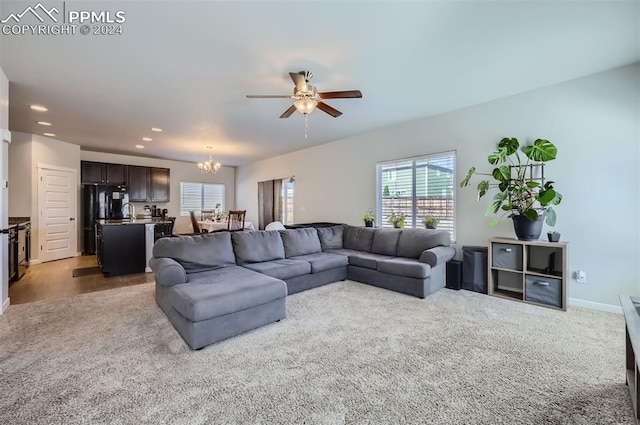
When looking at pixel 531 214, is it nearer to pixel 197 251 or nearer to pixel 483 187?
pixel 483 187

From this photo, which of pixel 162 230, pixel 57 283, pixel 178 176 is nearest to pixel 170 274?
pixel 57 283

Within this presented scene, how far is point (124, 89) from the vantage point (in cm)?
355

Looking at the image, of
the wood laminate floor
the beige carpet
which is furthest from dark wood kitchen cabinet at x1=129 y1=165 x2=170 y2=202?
the beige carpet

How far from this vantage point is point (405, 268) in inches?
146

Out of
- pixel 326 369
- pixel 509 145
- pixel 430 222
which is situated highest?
pixel 509 145

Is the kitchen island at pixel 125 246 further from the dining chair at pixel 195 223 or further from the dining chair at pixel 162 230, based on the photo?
the dining chair at pixel 195 223

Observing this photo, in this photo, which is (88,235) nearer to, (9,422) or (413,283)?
(9,422)

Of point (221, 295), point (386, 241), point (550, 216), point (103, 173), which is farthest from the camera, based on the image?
point (103, 173)

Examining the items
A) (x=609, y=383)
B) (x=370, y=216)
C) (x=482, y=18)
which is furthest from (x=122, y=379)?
(x=370, y=216)

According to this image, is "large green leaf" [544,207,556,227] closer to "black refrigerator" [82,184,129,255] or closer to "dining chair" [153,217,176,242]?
"dining chair" [153,217,176,242]

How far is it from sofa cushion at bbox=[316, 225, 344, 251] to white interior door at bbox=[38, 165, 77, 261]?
609cm

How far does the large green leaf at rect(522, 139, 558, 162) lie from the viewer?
10.9ft

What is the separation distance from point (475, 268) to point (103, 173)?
9078 mm

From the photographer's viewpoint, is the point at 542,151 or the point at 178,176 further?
the point at 178,176
